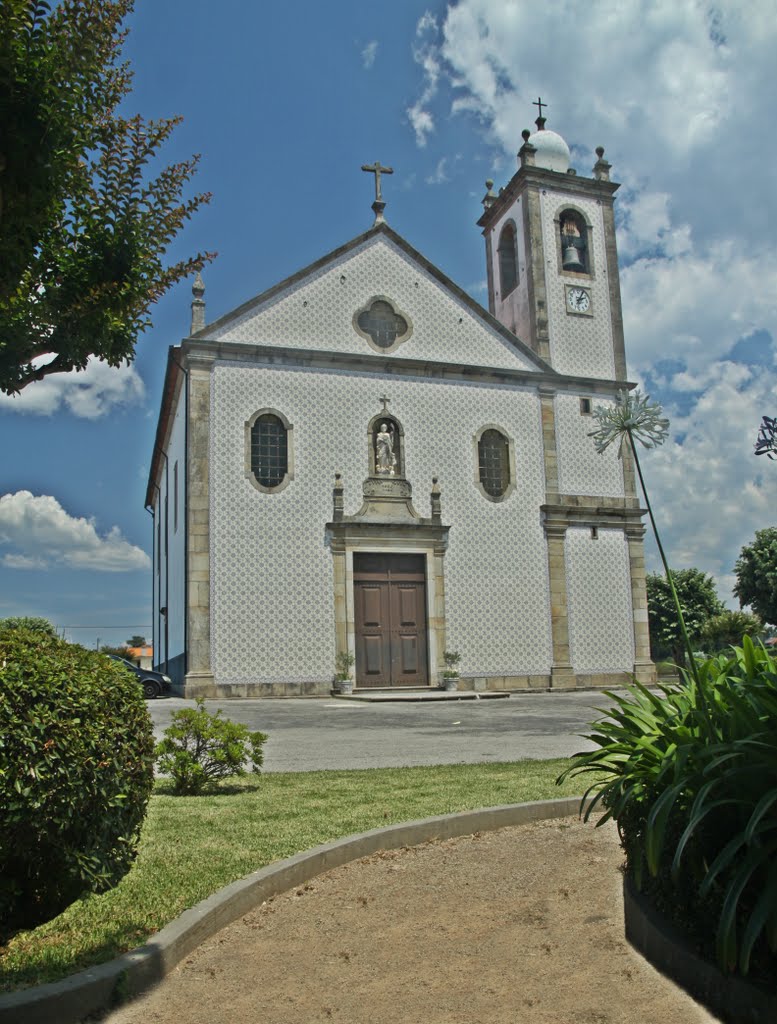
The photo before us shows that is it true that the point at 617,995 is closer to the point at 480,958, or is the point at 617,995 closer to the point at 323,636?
the point at 480,958

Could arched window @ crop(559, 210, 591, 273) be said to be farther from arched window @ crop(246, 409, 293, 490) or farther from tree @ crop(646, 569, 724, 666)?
tree @ crop(646, 569, 724, 666)

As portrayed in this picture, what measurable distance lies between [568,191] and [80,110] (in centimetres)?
2481

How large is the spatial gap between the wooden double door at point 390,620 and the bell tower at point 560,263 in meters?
7.59

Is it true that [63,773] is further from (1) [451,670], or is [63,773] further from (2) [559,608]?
(2) [559,608]

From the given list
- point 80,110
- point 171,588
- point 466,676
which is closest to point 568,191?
point 466,676

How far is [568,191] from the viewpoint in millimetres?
27109

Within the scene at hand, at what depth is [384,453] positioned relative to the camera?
918 inches

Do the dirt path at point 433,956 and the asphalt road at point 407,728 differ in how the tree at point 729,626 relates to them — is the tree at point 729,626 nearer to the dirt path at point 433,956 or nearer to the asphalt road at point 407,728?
the asphalt road at point 407,728

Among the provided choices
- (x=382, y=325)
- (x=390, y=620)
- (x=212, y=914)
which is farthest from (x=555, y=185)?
(x=212, y=914)

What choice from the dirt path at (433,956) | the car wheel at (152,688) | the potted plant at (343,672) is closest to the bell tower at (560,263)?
the potted plant at (343,672)

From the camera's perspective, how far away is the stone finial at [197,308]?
73.4ft

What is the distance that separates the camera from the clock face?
2636 cm

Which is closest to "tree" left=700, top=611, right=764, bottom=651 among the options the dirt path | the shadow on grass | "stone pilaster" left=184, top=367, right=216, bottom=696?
"stone pilaster" left=184, top=367, right=216, bottom=696

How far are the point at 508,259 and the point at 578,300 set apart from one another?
3.14 metres
